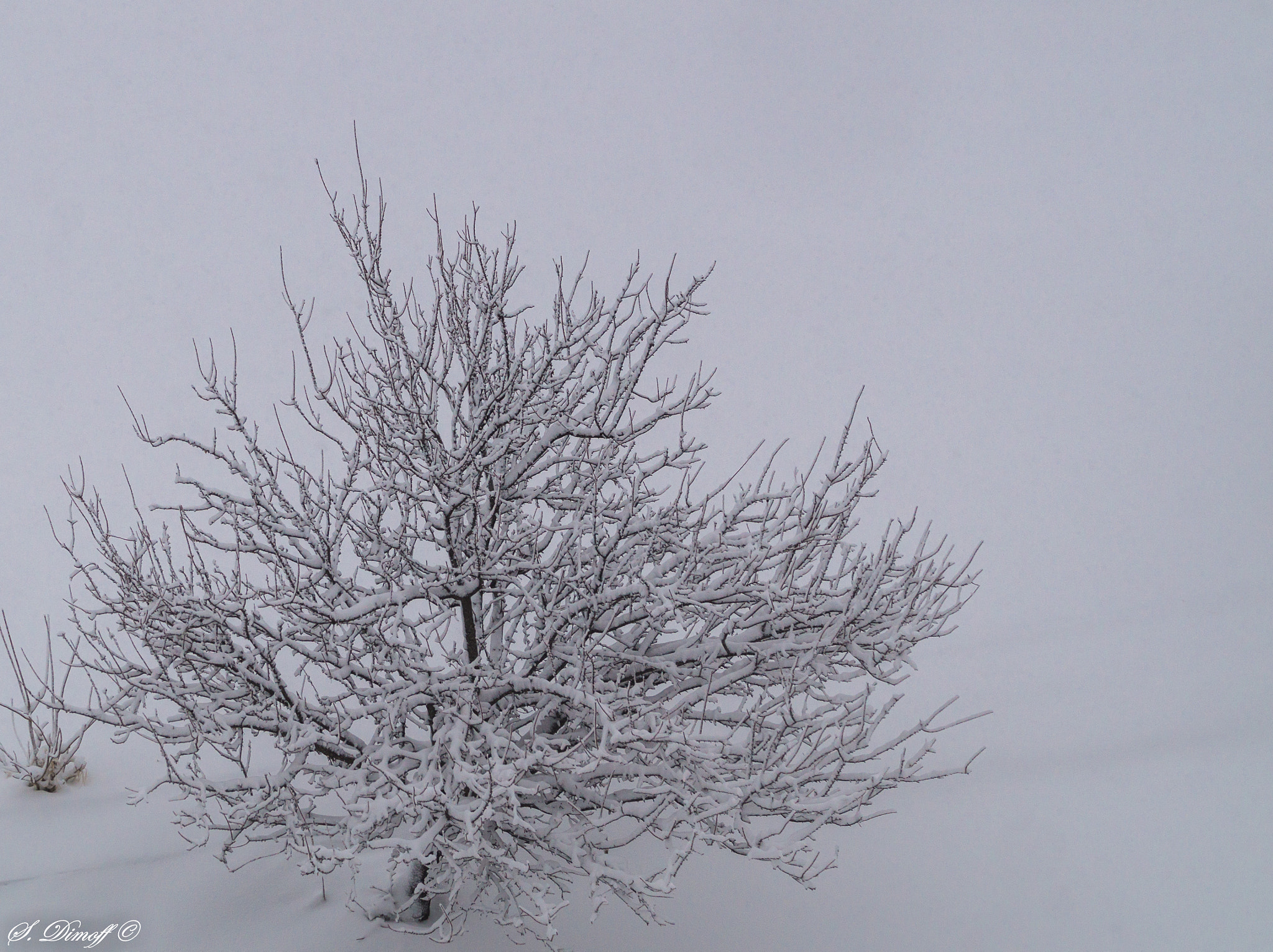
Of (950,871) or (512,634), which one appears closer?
(512,634)

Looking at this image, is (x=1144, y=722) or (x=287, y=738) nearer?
(x=287, y=738)

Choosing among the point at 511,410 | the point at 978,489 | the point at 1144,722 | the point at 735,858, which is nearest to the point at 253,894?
the point at 735,858

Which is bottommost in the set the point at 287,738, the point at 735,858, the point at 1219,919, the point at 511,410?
the point at 1219,919

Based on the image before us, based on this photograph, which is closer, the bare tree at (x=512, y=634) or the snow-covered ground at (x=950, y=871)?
the bare tree at (x=512, y=634)

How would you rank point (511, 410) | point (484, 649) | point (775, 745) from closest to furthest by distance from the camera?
point (775, 745) → point (511, 410) → point (484, 649)

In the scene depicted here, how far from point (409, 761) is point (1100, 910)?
6324 mm

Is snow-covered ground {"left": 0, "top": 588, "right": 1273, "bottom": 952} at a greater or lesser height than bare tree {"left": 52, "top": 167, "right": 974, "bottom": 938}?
lesser

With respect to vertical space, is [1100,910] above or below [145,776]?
below

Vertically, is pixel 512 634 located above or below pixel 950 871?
above

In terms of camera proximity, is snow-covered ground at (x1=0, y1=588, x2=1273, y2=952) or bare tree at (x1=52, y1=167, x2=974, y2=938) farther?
snow-covered ground at (x1=0, y1=588, x2=1273, y2=952)

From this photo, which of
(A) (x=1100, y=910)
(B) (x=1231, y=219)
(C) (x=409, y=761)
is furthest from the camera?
(B) (x=1231, y=219)

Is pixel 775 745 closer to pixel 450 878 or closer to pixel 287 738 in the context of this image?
pixel 287 738

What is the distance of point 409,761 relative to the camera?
4992 millimetres

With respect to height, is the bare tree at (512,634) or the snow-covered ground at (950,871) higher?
→ the bare tree at (512,634)
